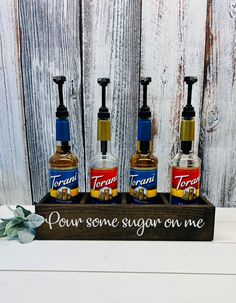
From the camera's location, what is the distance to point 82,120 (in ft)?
2.82

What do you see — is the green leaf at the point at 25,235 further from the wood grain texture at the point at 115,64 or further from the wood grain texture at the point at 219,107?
the wood grain texture at the point at 219,107

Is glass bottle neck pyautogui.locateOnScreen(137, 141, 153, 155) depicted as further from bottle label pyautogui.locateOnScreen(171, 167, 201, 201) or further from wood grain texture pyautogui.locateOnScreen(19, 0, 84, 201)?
wood grain texture pyautogui.locateOnScreen(19, 0, 84, 201)

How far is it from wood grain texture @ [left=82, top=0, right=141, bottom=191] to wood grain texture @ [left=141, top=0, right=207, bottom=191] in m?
0.03

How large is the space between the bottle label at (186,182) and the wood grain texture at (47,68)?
320mm

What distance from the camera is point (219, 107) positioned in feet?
2.79

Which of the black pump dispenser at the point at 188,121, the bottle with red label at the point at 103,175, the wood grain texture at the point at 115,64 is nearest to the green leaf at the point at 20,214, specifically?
the bottle with red label at the point at 103,175

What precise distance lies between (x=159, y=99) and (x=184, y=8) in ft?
0.81

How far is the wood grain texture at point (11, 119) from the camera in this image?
83cm
